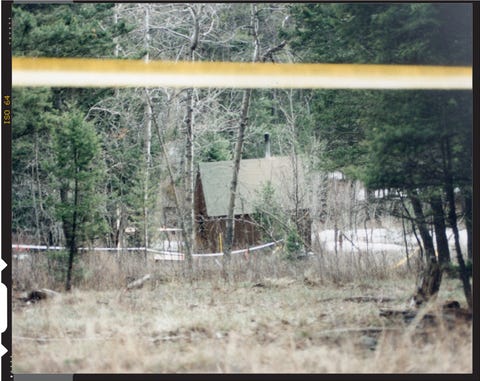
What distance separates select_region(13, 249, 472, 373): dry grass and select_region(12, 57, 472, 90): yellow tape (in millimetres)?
1735

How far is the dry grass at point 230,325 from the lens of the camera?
502 centimetres

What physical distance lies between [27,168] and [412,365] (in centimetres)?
382

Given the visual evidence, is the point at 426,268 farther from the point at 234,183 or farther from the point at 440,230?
the point at 234,183

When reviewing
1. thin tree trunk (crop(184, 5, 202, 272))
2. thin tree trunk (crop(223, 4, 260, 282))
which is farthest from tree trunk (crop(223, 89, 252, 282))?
thin tree trunk (crop(184, 5, 202, 272))

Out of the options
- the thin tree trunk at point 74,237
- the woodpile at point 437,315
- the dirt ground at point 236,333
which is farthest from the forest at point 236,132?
the dirt ground at point 236,333

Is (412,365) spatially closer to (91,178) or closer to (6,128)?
Result: (91,178)

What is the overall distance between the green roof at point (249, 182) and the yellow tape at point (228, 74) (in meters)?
0.94

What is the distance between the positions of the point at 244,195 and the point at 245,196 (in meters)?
0.02

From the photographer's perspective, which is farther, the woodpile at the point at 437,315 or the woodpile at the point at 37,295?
the woodpile at the point at 37,295

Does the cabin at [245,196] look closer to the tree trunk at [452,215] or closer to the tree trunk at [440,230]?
the tree trunk at [440,230]

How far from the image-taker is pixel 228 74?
5.61 meters

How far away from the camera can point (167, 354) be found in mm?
5102

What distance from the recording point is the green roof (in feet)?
21.3

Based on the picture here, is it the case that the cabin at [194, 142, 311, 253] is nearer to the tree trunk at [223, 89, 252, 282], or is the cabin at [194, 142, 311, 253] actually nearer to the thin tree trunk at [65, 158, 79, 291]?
the tree trunk at [223, 89, 252, 282]
